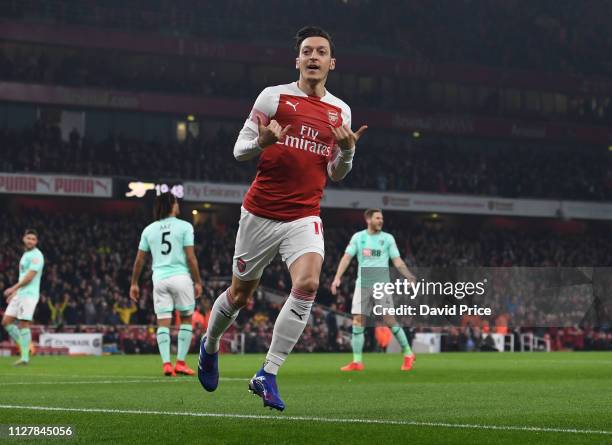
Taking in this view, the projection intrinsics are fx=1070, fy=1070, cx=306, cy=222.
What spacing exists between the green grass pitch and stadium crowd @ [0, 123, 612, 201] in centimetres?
2856

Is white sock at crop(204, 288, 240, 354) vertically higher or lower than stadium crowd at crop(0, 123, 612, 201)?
lower

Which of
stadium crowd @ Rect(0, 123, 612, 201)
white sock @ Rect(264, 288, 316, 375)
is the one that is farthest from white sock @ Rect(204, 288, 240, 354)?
stadium crowd @ Rect(0, 123, 612, 201)

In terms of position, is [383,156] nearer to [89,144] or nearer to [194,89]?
[194,89]

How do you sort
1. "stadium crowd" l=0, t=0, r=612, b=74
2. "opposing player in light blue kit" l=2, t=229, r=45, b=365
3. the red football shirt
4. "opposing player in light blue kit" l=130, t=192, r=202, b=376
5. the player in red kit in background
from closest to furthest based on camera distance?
the player in red kit in background, the red football shirt, "opposing player in light blue kit" l=130, t=192, r=202, b=376, "opposing player in light blue kit" l=2, t=229, r=45, b=365, "stadium crowd" l=0, t=0, r=612, b=74

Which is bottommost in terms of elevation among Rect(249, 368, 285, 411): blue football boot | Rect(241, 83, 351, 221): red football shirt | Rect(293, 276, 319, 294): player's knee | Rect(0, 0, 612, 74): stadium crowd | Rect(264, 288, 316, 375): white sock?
Rect(249, 368, 285, 411): blue football boot

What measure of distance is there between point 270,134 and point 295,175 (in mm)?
547

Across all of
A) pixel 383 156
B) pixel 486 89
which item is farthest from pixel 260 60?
pixel 486 89

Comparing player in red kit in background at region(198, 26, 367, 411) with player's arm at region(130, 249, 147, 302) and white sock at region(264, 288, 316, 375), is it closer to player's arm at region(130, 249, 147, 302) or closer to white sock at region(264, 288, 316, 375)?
white sock at region(264, 288, 316, 375)

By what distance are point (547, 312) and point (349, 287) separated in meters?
7.86

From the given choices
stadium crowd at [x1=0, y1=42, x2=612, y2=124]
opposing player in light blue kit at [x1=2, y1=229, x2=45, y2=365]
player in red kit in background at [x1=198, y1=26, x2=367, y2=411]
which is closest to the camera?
player in red kit in background at [x1=198, y1=26, x2=367, y2=411]

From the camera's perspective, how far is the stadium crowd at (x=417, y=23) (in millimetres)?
51500

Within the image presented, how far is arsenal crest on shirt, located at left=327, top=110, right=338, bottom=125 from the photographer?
25.6 feet

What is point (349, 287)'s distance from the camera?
4075 centimetres

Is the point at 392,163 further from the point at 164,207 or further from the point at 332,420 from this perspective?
the point at 332,420
